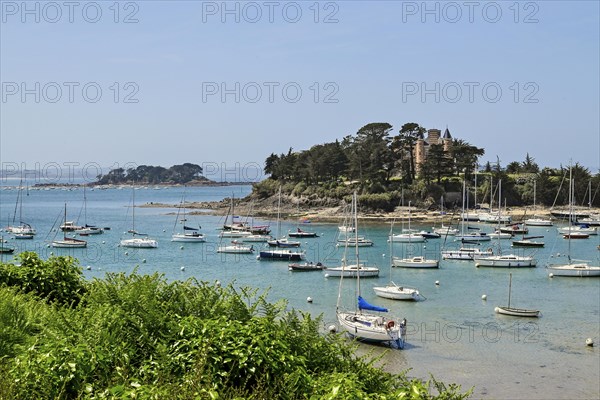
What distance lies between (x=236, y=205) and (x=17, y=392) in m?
109

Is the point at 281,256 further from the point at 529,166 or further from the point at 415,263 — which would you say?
the point at 529,166

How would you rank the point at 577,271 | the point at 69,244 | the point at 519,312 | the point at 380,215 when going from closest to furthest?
the point at 519,312 < the point at 577,271 < the point at 69,244 < the point at 380,215

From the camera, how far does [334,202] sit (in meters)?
101

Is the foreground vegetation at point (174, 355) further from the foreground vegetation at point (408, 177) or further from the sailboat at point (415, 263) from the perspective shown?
the foreground vegetation at point (408, 177)

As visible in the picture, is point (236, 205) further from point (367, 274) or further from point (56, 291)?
point (56, 291)

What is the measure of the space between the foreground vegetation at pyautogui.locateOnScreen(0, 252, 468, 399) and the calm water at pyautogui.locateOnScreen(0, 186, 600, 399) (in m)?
7.52

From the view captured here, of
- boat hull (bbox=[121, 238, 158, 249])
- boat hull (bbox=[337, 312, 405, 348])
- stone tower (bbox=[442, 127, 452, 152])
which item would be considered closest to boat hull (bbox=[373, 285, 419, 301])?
boat hull (bbox=[337, 312, 405, 348])

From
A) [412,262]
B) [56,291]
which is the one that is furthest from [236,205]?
[56,291]

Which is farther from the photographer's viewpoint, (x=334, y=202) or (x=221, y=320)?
(x=334, y=202)

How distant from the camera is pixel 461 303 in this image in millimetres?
38438

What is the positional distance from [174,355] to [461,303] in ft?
108

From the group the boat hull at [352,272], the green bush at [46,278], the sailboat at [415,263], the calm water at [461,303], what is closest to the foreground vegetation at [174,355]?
the green bush at [46,278]

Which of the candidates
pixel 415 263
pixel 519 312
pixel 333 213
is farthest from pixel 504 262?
pixel 333 213

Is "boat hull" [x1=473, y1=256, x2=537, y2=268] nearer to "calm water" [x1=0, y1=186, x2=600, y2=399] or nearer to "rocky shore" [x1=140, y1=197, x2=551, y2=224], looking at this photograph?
"calm water" [x1=0, y1=186, x2=600, y2=399]
